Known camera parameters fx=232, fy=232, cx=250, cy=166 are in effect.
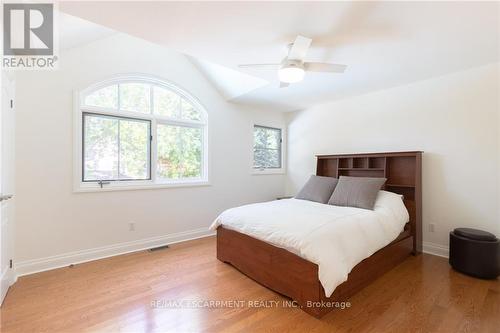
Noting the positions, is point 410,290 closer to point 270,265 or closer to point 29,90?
point 270,265

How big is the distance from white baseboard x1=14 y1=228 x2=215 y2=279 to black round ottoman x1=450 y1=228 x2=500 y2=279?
130 inches

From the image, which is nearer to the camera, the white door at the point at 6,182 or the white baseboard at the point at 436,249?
the white door at the point at 6,182

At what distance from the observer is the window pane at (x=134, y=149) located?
10.3ft

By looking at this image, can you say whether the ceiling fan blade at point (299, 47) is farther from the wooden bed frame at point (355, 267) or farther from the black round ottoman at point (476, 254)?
the black round ottoman at point (476, 254)

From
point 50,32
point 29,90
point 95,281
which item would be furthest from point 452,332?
point 29,90

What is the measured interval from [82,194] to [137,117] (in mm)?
1196

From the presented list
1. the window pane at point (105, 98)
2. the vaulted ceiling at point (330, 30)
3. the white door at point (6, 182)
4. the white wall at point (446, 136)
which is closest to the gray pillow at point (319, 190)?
the white wall at point (446, 136)

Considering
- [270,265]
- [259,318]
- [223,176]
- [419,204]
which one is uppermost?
[223,176]

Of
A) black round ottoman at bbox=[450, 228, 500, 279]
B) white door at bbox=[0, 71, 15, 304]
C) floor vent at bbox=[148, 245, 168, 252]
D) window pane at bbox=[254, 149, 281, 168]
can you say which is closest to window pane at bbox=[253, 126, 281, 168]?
window pane at bbox=[254, 149, 281, 168]

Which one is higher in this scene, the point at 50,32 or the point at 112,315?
the point at 50,32

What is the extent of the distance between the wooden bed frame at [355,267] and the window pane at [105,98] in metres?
2.16

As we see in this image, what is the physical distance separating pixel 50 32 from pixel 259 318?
3.07m

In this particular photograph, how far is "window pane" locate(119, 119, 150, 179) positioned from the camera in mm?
3152

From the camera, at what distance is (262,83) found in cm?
328
